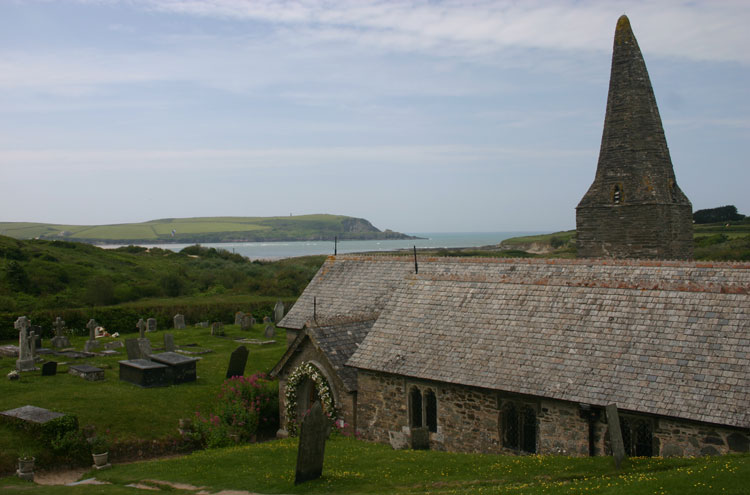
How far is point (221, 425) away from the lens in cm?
1989

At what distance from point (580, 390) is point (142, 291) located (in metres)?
45.6

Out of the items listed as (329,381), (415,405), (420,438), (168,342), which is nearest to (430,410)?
(415,405)

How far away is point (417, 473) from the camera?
43.7 feet

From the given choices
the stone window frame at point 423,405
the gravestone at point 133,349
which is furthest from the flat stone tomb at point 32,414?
the stone window frame at point 423,405

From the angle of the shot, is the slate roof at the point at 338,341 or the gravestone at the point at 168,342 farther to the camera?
the gravestone at the point at 168,342

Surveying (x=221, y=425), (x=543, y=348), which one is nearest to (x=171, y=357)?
(x=221, y=425)

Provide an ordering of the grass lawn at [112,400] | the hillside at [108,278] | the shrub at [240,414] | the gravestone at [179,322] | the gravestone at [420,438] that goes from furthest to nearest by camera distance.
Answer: the hillside at [108,278] → the gravestone at [179,322] → the shrub at [240,414] → the grass lawn at [112,400] → the gravestone at [420,438]

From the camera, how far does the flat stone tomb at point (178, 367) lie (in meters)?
24.6

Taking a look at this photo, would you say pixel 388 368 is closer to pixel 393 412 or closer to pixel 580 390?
pixel 393 412

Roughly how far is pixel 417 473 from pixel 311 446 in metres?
2.58

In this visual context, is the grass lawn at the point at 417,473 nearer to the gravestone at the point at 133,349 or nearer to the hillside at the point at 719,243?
the gravestone at the point at 133,349

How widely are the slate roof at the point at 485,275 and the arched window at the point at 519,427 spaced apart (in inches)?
162

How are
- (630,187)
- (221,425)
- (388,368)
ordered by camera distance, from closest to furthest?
(388,368) → (221,425) → (630,187)

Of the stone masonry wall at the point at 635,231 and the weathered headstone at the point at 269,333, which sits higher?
the stone masonry wall at the point at 635,231
